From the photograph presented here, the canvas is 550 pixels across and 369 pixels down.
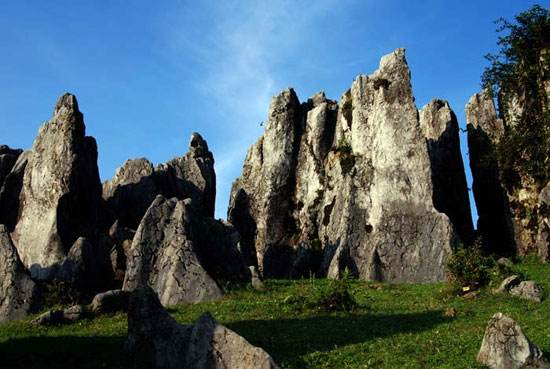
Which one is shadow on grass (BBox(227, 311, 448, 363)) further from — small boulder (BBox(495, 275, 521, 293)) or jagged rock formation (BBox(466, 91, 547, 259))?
jagged rock formation (BBox(466, 91, 547, 259))

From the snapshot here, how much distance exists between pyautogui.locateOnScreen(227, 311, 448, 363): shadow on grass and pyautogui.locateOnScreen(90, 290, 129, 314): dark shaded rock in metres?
7.47

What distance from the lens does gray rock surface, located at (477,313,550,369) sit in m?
19.3

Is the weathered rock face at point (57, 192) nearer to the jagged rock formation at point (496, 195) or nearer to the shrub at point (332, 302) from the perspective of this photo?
the shrub at point (332, 302)

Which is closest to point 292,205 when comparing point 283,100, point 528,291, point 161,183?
point 283,100

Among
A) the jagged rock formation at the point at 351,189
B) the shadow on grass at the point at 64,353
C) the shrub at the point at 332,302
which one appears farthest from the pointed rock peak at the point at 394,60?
the shadow on grass at the point at 64,353

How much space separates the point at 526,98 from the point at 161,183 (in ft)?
119

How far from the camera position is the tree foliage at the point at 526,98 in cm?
5412

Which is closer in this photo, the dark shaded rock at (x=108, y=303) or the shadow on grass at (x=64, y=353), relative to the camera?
the shadow on grass at (x=64, y=353)

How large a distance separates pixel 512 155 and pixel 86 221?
116 feet

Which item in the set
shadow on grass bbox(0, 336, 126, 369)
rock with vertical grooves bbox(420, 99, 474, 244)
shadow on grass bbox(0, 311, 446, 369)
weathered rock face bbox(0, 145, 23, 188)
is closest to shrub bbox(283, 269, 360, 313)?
shadow on grass bbox(0, 311, 446, 369)

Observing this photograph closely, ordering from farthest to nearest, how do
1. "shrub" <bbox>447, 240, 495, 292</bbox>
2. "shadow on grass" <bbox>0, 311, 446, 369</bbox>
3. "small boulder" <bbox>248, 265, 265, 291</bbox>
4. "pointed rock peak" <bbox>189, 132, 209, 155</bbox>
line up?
"pointed rock peak" <bbox>189, 132, 209, 155</bbox> → "small boulder" <bbox>248, 265, 265, 291</bbox> → "shrub" <bbox>447, 240, 495, 292</bbox> → "shadow on grass" <bbox>0, 311, 446, 369</bbox>

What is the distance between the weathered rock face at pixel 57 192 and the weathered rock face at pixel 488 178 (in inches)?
1321

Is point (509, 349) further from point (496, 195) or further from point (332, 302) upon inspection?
point (496, 195)

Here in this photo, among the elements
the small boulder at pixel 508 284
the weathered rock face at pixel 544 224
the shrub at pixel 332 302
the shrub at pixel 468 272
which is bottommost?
Result: the shrub at pixel 332 302
